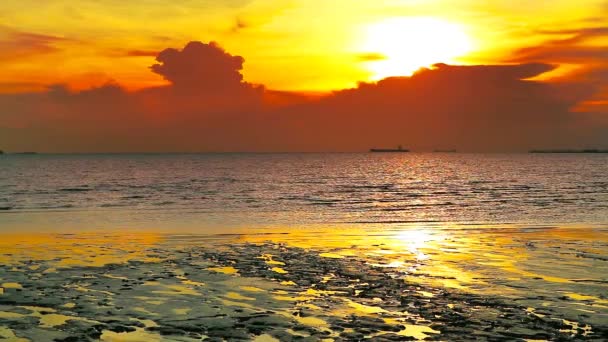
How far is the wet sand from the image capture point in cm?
1296

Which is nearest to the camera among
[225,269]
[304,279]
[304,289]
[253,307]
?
[253,307]

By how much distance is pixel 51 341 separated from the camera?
480 inches

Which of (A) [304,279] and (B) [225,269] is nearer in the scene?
(A) [304,279]

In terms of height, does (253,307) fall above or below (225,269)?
above

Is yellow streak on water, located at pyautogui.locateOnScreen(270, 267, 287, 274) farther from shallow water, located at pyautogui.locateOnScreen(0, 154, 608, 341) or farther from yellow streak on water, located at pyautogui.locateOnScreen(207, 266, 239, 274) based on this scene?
yellow streak on water, located at pyautogui.locateOnScreen(207, 266, 239, 274)

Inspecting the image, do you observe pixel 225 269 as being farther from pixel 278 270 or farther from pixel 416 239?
pixel 416 239

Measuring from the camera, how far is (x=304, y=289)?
1725cm

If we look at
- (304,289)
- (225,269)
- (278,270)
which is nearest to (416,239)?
(278,270)

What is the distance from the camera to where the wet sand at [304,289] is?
1296cm

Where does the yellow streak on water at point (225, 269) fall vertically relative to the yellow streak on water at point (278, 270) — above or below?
below

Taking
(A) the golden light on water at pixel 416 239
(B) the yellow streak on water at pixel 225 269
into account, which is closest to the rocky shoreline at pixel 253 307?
(B) the yellow streak on water at pixel 225 269

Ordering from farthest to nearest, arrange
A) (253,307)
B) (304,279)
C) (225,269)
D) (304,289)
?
(225,269) → (304,279) → (304,289) → (253,307)

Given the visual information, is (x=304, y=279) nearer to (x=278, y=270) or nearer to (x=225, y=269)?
(x=278, y=270)

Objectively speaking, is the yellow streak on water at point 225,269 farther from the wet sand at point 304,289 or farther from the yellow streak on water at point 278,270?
the yellow streak on water at point 278,270
